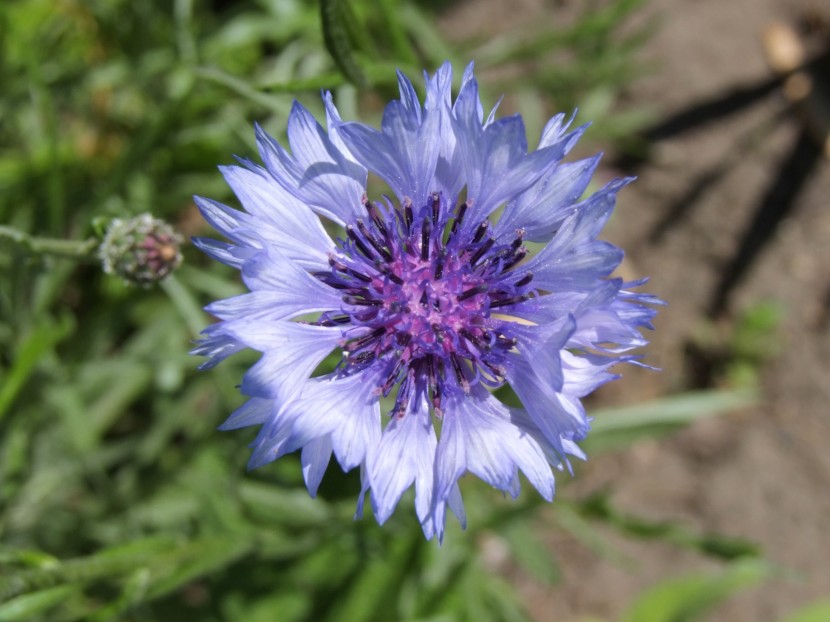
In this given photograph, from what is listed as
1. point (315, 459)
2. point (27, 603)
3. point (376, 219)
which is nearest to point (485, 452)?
point (315, 459)

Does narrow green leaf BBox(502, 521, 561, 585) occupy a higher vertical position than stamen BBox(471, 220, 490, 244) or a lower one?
lower

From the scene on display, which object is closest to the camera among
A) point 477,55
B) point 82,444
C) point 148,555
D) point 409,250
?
point 409,250

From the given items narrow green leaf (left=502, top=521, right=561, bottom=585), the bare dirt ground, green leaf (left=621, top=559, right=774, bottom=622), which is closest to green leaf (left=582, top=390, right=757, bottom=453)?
narrow green leaf (left=502, top=521, right=561, bottom=585)

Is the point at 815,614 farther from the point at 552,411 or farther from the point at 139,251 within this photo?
the point at 139,251

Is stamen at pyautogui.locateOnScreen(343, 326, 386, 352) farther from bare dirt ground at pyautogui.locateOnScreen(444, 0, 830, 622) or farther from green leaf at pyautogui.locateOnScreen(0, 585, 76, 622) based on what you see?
bare dirt ground at pyautogui.locateOnScreen(444, 0, 830, 622)

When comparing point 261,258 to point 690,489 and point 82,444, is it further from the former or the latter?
point 690,489

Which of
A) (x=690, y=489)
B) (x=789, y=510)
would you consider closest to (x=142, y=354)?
(x=690, y=489)

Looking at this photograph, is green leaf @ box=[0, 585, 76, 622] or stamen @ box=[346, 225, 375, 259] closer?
green leaf @ box=[0, 585, 76, 622]
